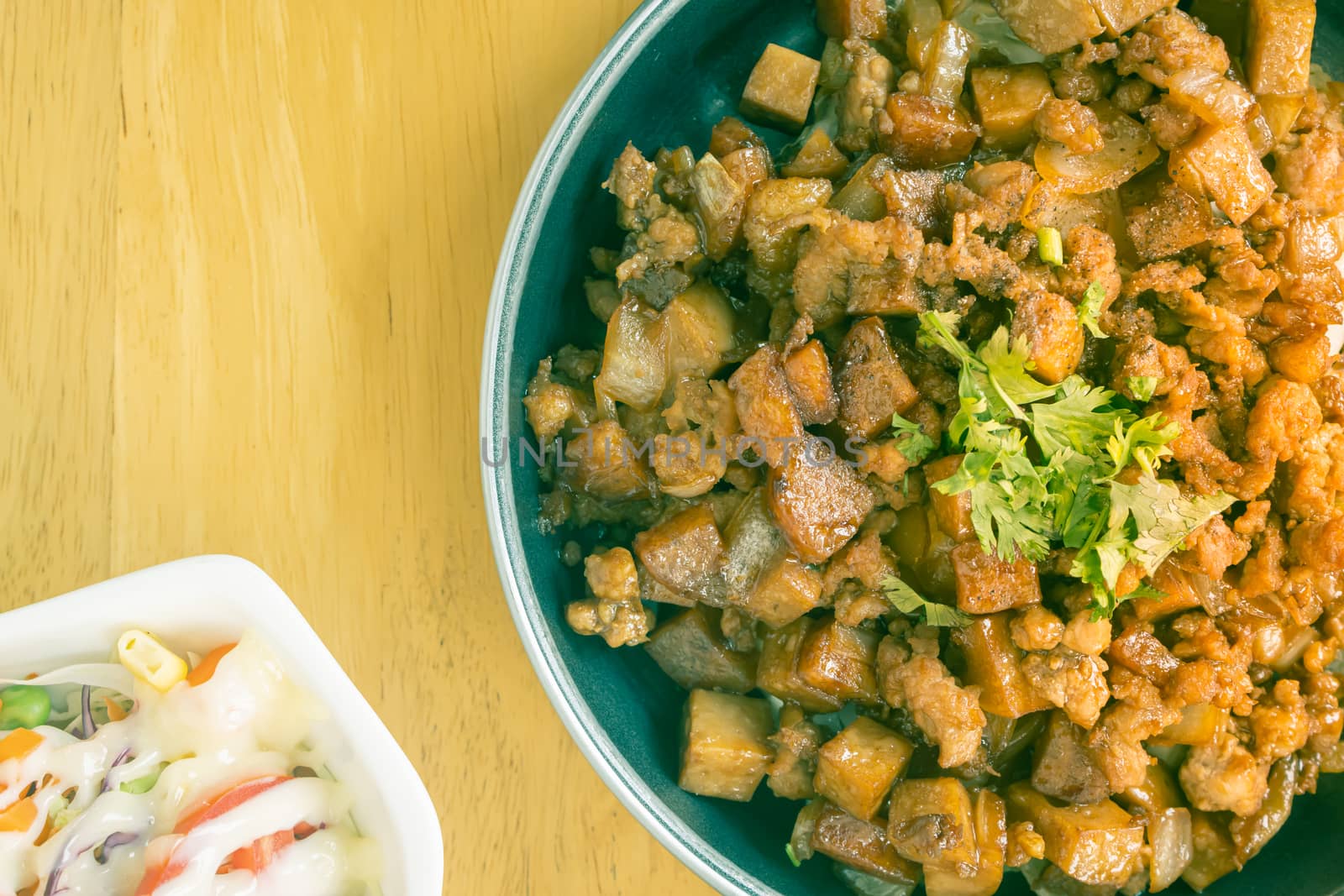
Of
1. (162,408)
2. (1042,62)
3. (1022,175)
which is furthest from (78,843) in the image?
(1042,62)

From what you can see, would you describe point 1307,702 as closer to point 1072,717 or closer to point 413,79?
point 1072,717

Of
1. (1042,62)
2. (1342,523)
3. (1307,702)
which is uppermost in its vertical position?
(1042,62)

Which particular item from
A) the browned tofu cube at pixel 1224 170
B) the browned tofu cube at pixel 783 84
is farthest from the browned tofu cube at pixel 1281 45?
the browned tofu cube at pixel 783 84

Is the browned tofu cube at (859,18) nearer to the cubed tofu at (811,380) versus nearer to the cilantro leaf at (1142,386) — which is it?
the cubed tofu at (811,380)

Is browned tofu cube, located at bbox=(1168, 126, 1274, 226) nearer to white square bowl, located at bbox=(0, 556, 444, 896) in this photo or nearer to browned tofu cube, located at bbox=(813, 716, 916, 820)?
browned tofu cube, located at bbox=(813, 716, 916, 820)

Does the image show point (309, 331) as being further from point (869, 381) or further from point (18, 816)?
point (869, 381)

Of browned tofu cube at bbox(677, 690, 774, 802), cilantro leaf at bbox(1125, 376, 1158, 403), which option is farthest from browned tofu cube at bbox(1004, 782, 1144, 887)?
cilantro leaf at bbox(1125, 376, 1158, 403)
